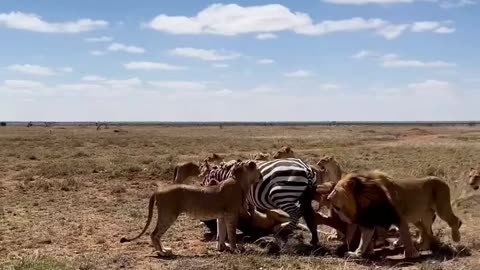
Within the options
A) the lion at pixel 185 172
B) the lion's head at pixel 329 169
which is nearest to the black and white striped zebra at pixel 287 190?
the lion's head at pixel 329 169

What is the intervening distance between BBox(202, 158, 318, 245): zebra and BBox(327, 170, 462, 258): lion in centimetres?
122

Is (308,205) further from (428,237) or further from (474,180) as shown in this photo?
(474,180)

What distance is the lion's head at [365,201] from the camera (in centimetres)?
996

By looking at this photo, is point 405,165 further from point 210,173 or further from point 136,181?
point 210,173

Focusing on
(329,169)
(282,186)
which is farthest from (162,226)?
(329,169)

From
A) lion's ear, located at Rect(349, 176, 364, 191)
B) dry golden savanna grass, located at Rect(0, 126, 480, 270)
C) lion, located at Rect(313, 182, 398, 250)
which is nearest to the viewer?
dry golden savanna grass, located at Rect(0, 126, 480, 270)

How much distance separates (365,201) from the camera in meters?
9.97

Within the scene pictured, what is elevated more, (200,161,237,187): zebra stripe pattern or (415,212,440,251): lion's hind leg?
(200,161,237,187): zebra stripe pattern

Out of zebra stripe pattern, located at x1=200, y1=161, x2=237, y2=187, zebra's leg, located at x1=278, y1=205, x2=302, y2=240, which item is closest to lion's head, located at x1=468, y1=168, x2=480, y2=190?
zebra's leg, located at x1=278, y1=205, x2=302, y2=240

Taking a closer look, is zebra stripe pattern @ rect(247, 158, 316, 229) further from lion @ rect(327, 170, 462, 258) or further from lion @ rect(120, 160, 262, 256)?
lion @ rect(327, 170, 462, 258)

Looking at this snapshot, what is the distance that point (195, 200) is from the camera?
10789 mm

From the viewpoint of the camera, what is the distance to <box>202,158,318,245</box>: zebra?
11.6 m

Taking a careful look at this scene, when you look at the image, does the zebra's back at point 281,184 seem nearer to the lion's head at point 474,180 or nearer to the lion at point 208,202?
the lion at point 208,202

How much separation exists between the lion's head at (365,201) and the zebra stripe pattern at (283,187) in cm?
157
